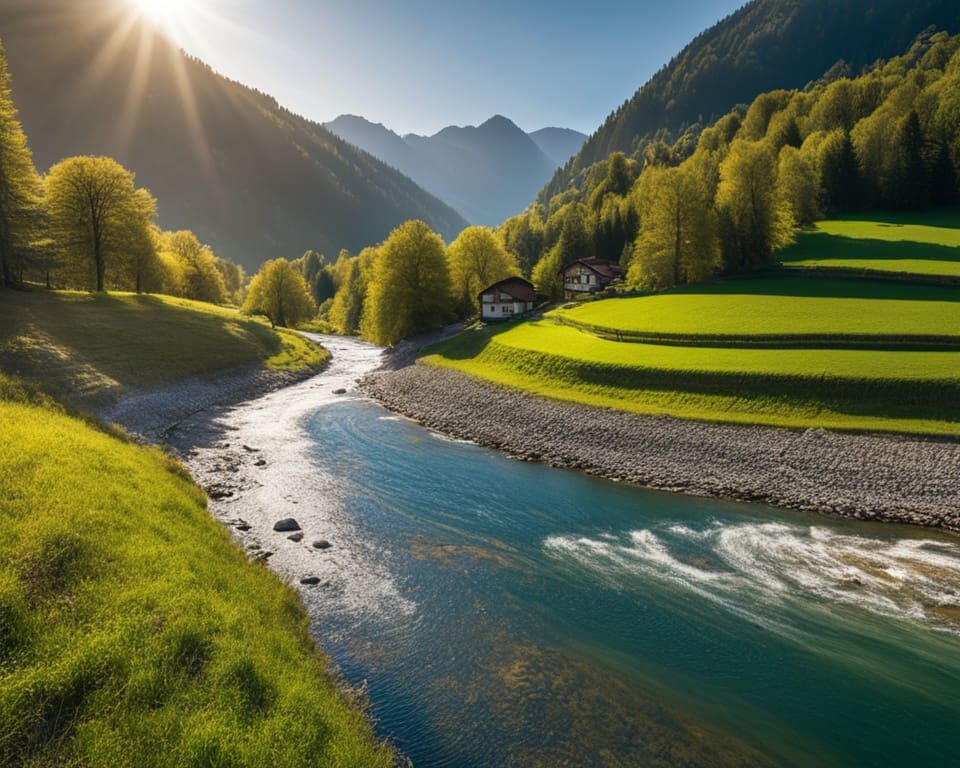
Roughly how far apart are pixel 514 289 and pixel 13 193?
63116 mm

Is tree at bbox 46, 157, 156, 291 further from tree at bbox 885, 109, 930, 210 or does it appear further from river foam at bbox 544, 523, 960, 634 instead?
tree at bbox 885, 109, 930, 210

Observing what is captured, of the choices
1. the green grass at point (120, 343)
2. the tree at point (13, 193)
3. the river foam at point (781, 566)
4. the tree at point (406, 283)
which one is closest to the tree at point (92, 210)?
the green grass at point (120, 343)

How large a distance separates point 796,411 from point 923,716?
2391 cm

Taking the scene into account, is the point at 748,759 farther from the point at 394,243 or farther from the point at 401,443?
the point at 394,243

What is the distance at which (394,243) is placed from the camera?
79.4 metres

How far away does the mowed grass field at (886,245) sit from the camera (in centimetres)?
6569

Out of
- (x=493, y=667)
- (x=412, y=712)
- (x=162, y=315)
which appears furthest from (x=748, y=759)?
(x=162, y=315)

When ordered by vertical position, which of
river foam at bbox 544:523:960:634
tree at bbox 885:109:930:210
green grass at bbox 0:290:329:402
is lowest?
river foam at bbox 544:523:960:634

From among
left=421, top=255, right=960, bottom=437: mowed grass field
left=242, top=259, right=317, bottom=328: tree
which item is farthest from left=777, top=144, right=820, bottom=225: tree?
left=242, top=259, right=317, bottom=328: tree

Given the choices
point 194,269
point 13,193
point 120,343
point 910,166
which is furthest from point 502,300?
point 910,166

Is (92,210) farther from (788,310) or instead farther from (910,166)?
(910,166)

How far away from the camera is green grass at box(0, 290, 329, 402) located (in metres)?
39.2

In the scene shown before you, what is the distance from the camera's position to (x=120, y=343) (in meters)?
48.6

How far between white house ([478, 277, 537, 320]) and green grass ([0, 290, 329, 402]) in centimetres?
2786
